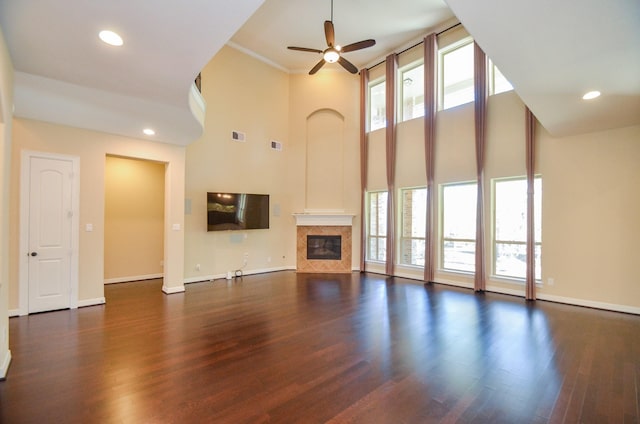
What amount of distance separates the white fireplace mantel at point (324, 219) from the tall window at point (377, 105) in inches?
103

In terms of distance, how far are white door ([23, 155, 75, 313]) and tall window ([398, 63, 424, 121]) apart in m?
7.14

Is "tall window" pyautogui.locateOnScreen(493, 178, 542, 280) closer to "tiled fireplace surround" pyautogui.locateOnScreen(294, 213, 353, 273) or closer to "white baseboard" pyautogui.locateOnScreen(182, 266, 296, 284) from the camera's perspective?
"tiled fireplace surround" pyautogui.locateOnScreen(294, 213, 353, 273)

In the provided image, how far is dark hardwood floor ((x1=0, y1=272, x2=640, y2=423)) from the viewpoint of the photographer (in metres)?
2.19

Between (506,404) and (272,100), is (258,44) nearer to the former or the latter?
(272,100)

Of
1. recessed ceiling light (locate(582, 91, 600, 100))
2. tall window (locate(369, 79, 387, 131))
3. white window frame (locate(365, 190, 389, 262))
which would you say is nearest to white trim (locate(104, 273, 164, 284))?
white window frame (locate(365, 190, 389, 262))

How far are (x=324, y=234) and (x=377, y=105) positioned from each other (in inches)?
156

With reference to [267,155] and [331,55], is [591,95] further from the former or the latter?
[267,155]

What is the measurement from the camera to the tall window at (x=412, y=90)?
7.29 metres

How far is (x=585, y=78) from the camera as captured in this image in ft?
10.4

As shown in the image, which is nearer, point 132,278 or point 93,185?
point 93,185

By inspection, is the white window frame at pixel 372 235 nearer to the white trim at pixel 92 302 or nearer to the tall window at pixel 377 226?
the tall window at pixel 377 226

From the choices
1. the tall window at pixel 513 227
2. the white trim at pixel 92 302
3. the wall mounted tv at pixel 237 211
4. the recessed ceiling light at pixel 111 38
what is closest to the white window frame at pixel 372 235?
the tall window at pixel 513 227

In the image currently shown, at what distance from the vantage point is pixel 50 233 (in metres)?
4.53

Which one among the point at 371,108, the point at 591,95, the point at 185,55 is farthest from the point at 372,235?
the point at 185,55
